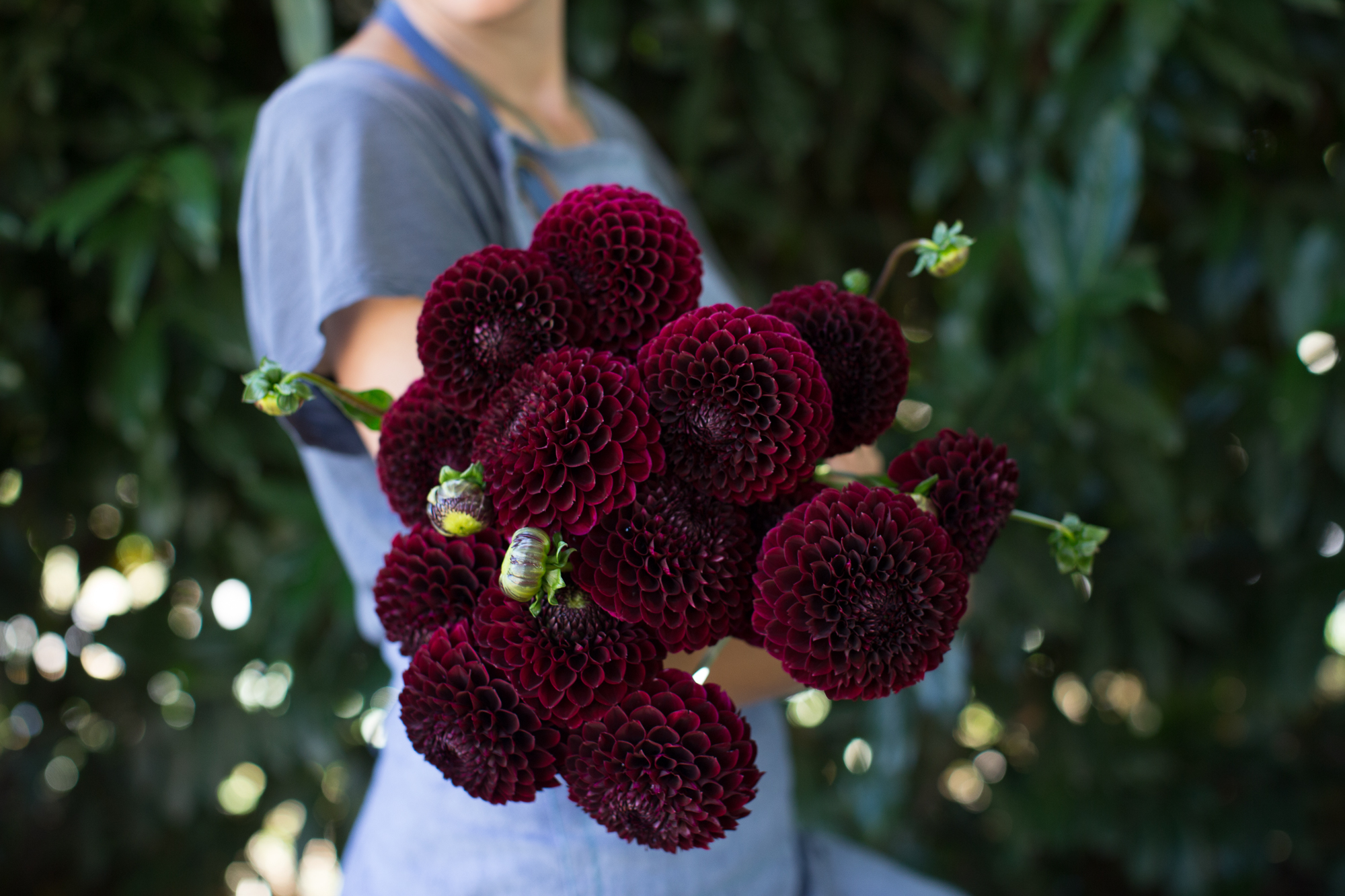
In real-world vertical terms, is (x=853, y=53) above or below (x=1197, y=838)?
above

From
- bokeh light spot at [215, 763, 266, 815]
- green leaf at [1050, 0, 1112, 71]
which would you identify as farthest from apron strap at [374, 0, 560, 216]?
bokeh light spot at [215, 763, 266, 815]

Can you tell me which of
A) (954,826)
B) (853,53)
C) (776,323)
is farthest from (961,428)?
(954,826)

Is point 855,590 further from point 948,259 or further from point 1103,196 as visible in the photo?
point 1103,196

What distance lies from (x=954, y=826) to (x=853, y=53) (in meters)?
1.27

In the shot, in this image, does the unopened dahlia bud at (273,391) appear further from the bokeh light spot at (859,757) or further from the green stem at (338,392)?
the bokeh light spot at (859,757)

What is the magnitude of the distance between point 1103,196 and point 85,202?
3.44 ft

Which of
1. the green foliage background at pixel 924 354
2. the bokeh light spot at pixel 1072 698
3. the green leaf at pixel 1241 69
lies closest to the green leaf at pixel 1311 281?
the green foliage background at pixel 924 354

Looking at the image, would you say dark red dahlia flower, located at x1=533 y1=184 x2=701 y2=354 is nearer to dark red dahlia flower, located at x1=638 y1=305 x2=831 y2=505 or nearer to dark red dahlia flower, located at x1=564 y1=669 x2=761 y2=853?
dark red dahlia flower, located at x1=638 y1=305 x2=831 y2=505

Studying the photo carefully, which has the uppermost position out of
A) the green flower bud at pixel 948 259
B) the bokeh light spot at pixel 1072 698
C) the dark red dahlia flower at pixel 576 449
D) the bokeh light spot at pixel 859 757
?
the green flower bud at pixel 948 259

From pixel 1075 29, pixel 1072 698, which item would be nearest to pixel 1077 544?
pixel 1075 29

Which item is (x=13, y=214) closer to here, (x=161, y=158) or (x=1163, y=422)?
(x=161, y=158)

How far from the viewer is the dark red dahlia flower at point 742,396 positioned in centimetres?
33

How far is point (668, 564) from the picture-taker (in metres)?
0.34

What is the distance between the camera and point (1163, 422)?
98 centimetres
